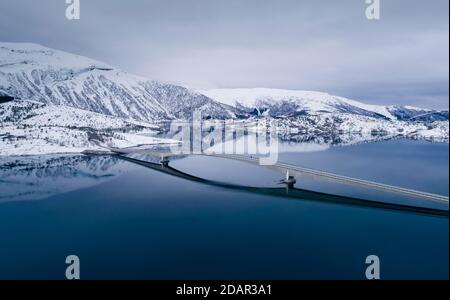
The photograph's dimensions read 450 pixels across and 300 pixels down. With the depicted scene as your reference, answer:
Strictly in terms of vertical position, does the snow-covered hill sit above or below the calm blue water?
above

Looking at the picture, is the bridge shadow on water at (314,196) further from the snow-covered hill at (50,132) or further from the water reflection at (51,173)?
the snow-covered hill at (50,132)

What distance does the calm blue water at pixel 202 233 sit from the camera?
2667cm

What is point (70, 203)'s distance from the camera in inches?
1882

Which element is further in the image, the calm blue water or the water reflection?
the water reflection

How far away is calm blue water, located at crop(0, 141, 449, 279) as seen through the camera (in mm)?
26672

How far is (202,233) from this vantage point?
3469 cm


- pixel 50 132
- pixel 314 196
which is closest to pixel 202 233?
pixel 314 196

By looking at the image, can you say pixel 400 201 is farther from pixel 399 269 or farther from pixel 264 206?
pixel 399 269

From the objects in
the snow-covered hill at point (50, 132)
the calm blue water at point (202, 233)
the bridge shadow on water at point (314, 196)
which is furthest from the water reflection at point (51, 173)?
the bridge shadow on water at point (314, 196)

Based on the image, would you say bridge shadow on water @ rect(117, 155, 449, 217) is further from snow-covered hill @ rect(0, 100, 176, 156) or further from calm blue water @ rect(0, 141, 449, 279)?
snow-covered hill @ rect(0, 100, 176, 156)

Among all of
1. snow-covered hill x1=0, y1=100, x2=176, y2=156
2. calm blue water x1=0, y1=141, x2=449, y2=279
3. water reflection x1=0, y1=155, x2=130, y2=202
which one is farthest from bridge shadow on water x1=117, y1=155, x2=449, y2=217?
snow-covered hill x1=0, y1=100, x2=176, y2=156
